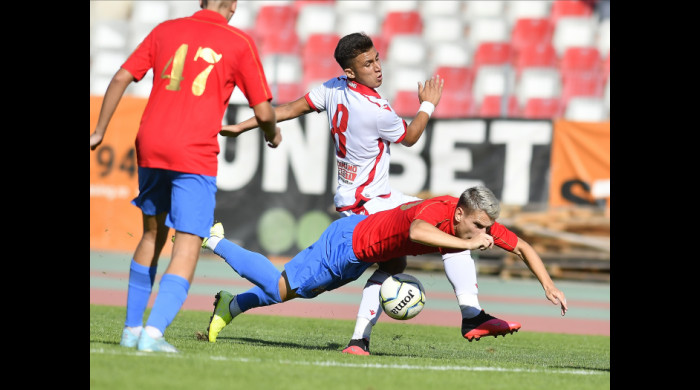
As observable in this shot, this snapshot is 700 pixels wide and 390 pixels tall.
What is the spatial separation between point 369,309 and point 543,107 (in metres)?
10.8

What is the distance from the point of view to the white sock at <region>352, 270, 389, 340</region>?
23.2ft

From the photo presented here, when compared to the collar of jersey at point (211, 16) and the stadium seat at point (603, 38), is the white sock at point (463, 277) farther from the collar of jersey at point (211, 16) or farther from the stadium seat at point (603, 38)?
the stadium seat at point (603, 38)

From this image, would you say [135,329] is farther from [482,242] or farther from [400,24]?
[400,24]

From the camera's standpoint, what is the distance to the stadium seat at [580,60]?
17.0 metres

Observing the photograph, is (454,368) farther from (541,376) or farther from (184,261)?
(184,261)

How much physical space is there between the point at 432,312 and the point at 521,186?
4.79m

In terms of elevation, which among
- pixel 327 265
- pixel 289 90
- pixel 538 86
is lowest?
pixel 327 265

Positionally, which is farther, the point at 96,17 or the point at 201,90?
the point at 96,17

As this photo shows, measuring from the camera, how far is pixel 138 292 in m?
5.99

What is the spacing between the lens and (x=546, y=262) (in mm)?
15820

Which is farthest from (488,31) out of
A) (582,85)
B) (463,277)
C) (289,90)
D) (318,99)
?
(463,277)

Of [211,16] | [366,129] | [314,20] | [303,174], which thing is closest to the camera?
[211,16]

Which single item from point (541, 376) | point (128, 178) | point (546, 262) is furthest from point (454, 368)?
point (128, 178)
